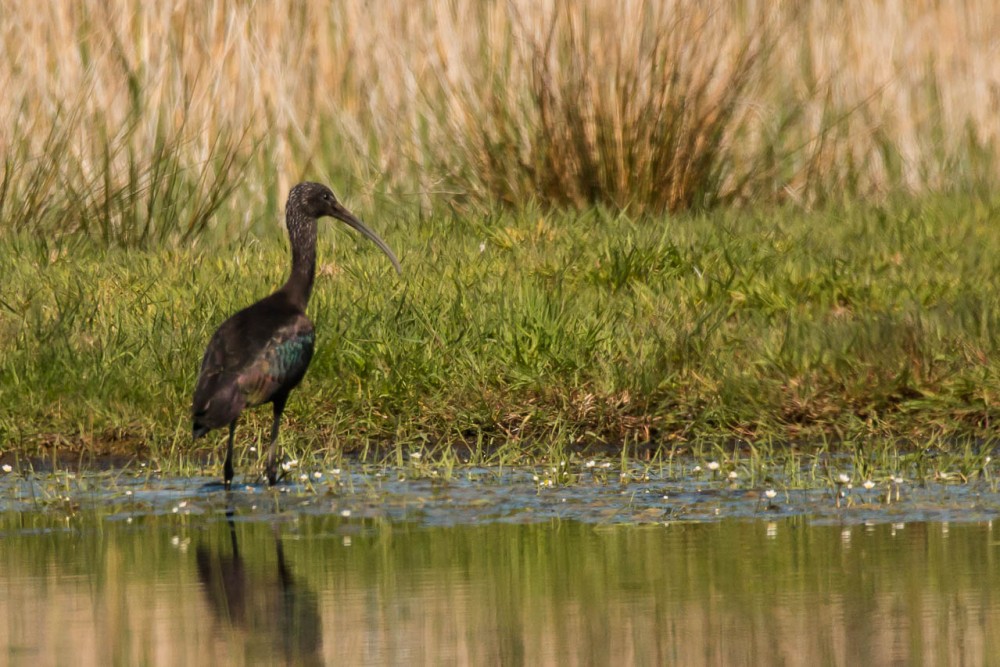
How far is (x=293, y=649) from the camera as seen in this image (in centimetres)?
469

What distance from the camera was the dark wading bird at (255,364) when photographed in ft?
23.3

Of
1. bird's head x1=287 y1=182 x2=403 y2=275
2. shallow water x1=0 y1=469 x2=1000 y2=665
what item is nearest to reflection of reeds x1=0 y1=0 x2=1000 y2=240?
bird's head x1=287 y1=182 x2=403 y2=275

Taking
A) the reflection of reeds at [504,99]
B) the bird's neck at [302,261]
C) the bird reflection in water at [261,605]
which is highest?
the reflection of reeds at [504,99]

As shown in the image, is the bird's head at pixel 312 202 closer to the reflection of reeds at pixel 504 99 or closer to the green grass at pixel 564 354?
the green grass at pixel 564 354

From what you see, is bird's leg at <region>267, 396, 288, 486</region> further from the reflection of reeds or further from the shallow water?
the reflection of reeds

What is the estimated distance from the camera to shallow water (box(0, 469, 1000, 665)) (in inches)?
184

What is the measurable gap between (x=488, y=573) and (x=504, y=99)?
21.7 feet

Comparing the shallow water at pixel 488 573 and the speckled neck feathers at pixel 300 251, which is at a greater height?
the speckled neck feathers at pixel 300 251

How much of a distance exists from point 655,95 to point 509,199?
1132 mm

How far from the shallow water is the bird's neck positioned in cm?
94

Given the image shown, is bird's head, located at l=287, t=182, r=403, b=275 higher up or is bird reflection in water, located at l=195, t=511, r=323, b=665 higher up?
bird's head, located at l=287, t=182, r=403, b=275

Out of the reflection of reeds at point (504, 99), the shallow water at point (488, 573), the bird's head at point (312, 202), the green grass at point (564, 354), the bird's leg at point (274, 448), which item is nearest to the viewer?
the shallow water at point (488, 573)

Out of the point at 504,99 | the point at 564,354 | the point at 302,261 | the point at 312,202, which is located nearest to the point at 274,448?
the point at 302,261

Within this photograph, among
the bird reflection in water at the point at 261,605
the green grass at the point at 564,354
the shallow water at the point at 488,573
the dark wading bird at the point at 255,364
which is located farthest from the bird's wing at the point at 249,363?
the bird reflection in water at the point at 261,605
